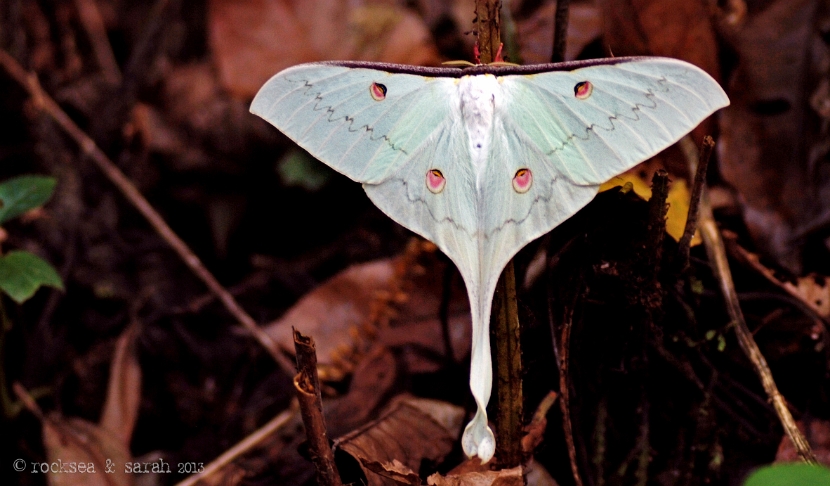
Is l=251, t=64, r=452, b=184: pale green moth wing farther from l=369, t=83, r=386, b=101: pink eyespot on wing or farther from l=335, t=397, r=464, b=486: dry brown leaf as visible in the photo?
l=335, t=397, r=464, b=486: dry brown leaf

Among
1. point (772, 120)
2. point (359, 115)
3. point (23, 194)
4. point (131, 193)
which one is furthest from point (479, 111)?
point (131, 193)

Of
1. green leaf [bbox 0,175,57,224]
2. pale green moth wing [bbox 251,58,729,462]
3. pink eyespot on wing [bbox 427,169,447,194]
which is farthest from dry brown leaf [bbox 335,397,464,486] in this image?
green leaf [bbox 0,175,57,224]

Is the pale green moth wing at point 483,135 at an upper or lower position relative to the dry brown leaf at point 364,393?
upper

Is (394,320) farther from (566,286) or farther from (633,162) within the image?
(633,162)

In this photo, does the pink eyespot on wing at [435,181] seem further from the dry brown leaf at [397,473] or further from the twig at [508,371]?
the dry brown leaf at [397,473]

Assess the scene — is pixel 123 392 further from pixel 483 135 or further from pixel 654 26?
Result: pixel 654 26

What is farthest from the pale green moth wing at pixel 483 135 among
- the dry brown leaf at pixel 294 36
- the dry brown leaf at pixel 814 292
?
the dry brown leaf at pixel 294 36

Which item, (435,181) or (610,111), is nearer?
(610,111)
